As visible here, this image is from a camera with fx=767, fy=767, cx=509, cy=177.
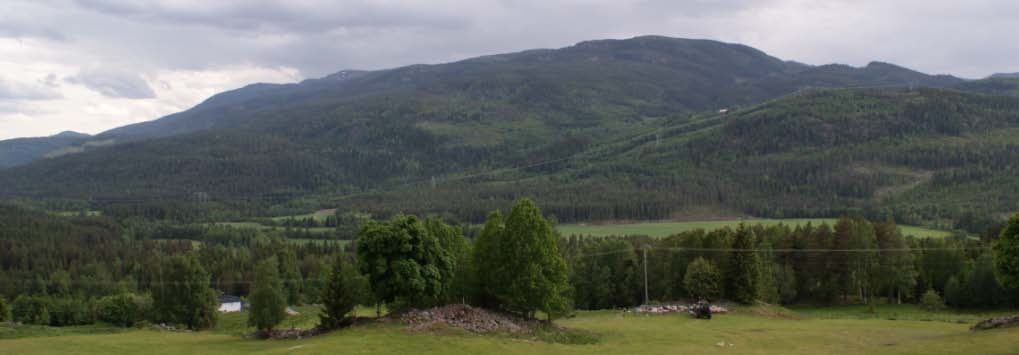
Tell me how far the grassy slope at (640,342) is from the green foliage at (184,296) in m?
23.6

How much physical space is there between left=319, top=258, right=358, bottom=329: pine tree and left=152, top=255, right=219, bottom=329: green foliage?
36282 mm

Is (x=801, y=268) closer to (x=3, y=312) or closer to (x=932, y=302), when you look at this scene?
(x=932, y=302)

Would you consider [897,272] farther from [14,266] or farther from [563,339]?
[14,266]

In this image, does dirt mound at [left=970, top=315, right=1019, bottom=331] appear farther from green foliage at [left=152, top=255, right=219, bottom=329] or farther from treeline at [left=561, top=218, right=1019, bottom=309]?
green foliage at [left=152, top=255, right=219, bottom=329]

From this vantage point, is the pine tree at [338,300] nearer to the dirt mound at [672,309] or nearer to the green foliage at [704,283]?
the dirt mound at [672,309]

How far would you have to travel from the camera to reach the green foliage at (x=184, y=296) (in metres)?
83.9

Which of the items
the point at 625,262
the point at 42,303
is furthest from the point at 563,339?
the point at 42,303

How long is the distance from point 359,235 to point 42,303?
200 ft

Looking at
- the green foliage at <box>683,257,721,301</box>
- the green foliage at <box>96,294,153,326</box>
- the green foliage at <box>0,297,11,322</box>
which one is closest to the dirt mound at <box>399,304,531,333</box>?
the green foliage at <box>683,257,721,301</box>

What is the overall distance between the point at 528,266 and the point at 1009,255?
3548 centimetres

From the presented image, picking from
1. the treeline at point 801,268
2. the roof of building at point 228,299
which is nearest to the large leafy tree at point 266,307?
the treeline at point 801,268

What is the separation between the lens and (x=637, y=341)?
5116 centimetres

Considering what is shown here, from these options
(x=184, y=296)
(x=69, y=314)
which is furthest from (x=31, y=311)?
(x=184, y=296)

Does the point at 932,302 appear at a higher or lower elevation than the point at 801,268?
lower
